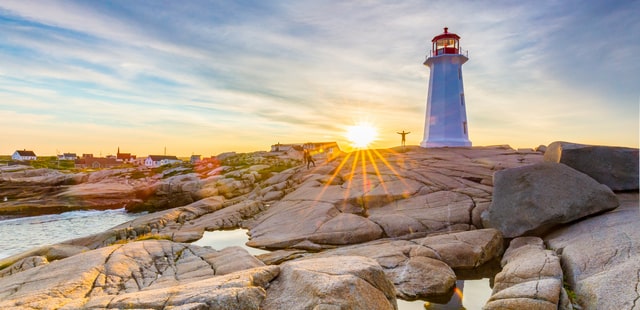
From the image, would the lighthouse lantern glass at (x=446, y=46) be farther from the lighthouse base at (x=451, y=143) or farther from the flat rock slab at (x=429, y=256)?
the flat rock slab at (x=429, y=256)

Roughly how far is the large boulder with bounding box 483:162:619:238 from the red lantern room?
26428 mm

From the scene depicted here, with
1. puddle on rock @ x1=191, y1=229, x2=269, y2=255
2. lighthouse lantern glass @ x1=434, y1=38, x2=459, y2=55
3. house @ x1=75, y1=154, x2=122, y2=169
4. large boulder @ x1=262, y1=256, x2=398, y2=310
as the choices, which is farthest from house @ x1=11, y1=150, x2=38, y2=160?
large boulder @ x1=262, y1=256, x2=398, y2=310

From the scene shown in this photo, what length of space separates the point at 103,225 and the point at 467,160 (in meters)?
32.0

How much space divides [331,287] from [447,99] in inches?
1357

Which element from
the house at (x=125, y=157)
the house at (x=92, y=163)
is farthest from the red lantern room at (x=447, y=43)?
the house at (x=125, y=157)

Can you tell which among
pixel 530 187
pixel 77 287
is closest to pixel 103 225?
pixel 77 287

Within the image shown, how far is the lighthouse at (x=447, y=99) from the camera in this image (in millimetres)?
36312

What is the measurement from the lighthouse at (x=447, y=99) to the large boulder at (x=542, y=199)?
22533 mm

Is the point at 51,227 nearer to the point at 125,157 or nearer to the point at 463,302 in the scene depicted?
the point at 463,302

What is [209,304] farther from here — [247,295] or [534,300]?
[534,300]

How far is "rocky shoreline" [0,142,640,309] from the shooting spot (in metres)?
6.47

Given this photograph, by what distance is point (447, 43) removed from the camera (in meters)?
37.7

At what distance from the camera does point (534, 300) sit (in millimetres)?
7148

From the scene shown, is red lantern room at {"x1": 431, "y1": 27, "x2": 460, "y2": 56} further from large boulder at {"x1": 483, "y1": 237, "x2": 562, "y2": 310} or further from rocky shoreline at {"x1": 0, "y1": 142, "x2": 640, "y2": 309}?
large boulder at {"x1": 483, "y1": 237, "x2": 562, "y2": 310}
